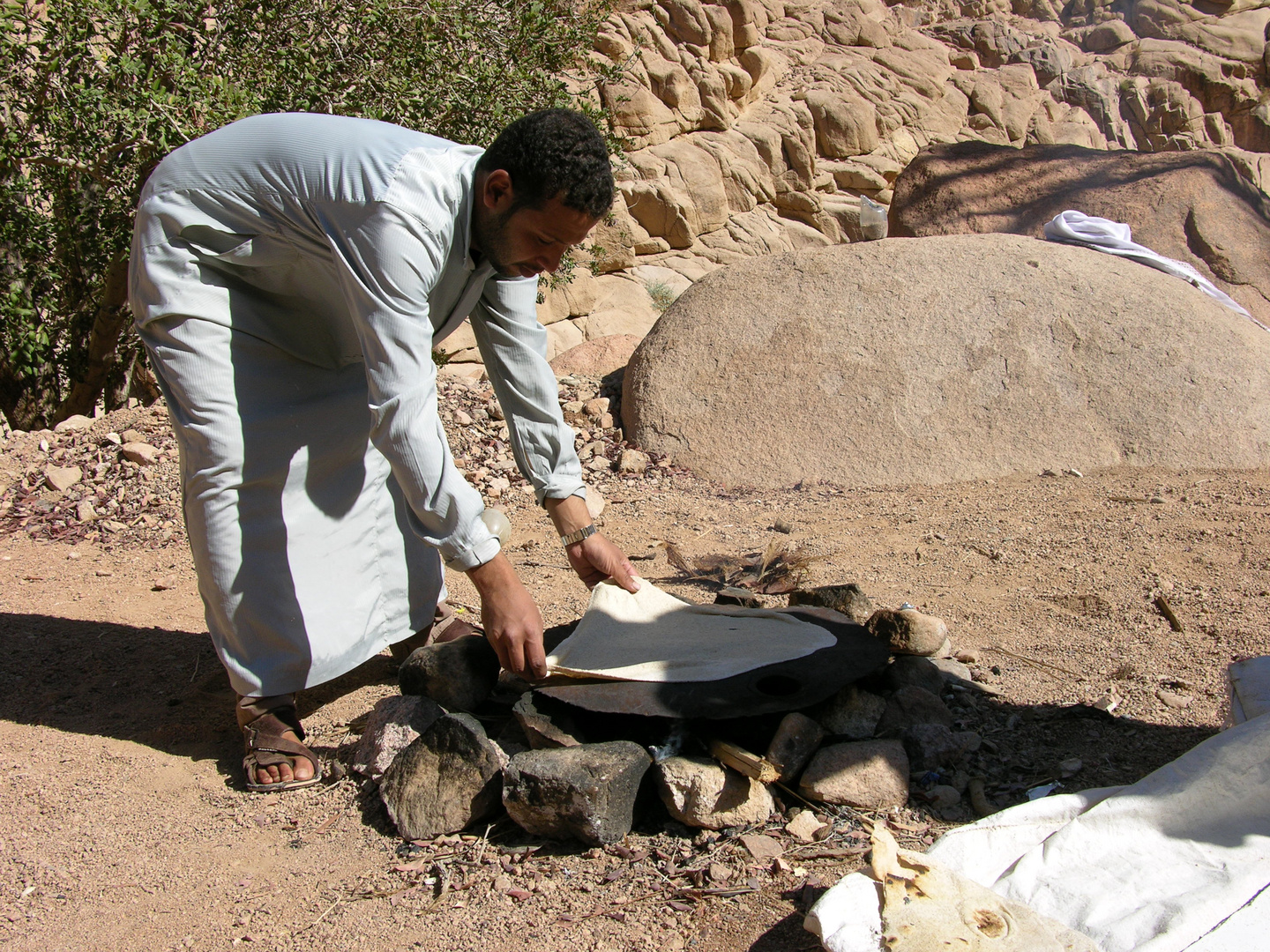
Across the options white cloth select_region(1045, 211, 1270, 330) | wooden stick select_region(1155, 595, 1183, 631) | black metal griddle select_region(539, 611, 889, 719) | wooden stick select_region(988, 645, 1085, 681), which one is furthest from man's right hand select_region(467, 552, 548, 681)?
white cloth select_region(1045, 211, 1270, 330)

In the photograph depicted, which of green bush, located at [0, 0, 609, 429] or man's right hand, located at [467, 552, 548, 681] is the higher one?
green bush, located at [0, 0, 609, 429]

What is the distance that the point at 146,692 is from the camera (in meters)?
2.85

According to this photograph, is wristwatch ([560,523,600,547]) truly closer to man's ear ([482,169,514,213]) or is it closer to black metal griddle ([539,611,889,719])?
black metal griddle ([539,611,889,719])

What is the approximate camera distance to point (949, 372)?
4734 mm

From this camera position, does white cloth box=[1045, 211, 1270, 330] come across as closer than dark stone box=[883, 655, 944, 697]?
No

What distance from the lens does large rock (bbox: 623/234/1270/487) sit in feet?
14.8

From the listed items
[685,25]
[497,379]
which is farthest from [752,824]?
[685,25]

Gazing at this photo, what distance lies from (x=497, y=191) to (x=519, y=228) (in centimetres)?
9

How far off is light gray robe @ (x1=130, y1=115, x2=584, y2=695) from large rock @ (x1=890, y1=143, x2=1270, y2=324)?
5739 mm

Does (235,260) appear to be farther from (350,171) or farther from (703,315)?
(703,315)

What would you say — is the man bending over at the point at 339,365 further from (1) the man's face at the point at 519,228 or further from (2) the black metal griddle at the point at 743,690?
(2) the black metal griddle at the point at 743,690

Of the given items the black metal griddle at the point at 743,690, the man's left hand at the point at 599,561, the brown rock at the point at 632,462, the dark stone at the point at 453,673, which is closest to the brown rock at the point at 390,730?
the dark stone at the point at 453,673

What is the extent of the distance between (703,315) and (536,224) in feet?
11.3

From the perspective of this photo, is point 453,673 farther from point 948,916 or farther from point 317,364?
point 948,916
